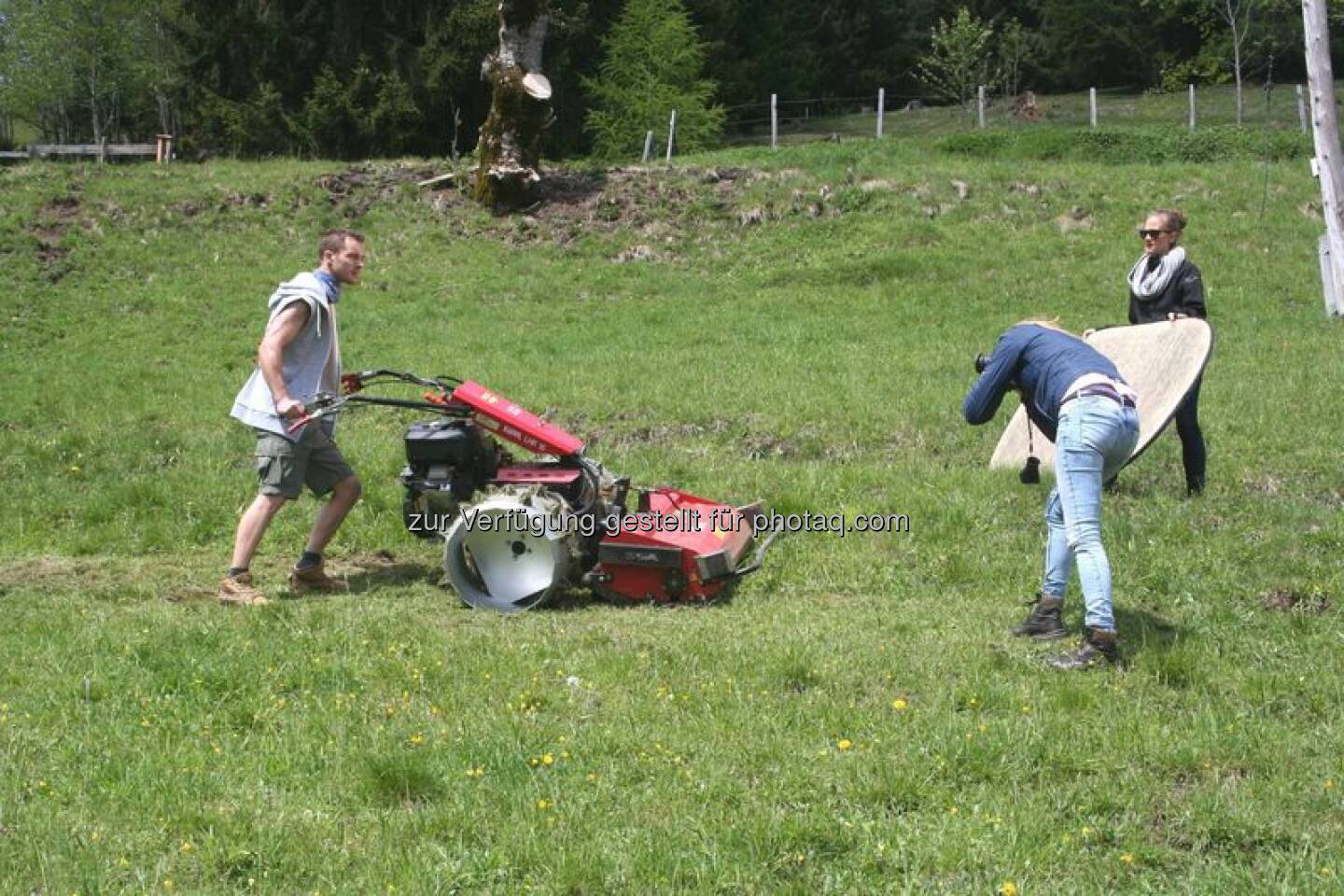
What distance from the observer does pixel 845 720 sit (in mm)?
5320

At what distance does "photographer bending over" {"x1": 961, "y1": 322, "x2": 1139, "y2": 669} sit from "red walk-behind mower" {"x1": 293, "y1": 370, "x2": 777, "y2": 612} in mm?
1931

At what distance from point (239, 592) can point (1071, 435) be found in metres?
4.76

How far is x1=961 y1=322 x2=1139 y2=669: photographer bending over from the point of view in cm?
595

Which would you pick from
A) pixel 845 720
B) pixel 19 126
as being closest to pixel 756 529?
pixel 845 720

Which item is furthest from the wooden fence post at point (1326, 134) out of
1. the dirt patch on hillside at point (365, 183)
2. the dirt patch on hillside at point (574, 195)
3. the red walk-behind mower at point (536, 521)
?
the dirt patch on hillside at point (365, 183)

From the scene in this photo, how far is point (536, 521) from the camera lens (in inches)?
295

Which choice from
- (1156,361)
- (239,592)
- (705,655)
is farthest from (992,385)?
(239,592)

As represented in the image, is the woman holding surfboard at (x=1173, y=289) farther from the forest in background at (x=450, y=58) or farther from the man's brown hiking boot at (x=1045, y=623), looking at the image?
the forest in background at (x=450, y=58)

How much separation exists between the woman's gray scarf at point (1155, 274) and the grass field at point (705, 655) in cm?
138

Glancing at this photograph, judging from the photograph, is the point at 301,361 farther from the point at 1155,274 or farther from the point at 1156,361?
the point at 1155,274

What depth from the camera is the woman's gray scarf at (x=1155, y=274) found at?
30.2 feet

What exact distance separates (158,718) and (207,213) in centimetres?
1956

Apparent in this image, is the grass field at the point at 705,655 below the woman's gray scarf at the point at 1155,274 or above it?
below

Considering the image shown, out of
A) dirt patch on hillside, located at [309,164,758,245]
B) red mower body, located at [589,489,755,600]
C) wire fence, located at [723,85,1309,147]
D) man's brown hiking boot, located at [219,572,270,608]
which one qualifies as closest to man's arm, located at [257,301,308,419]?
man's brown hiking boot, located at [219,572,270,608]
